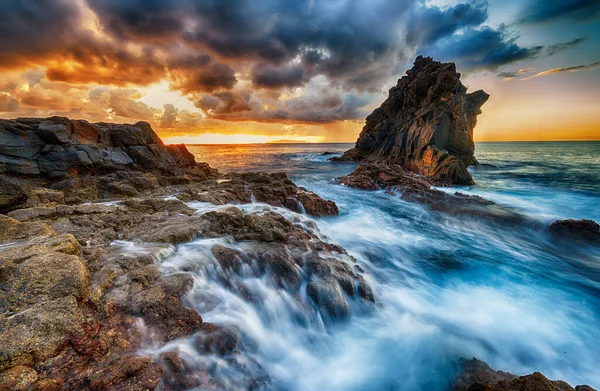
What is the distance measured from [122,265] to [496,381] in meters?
6.73

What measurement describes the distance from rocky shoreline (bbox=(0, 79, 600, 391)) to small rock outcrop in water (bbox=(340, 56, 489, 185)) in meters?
13.8

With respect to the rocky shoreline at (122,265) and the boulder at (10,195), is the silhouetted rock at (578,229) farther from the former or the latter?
the boulder at (10,195)

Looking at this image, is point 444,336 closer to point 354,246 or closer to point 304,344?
point 304,344

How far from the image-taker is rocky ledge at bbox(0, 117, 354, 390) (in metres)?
3.03

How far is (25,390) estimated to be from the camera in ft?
8.35

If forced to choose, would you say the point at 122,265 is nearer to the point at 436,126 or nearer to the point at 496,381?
the point at 496,381

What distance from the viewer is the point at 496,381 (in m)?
3.96

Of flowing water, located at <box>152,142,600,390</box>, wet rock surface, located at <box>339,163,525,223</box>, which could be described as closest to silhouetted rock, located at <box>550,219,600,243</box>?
flowing water, located at <box>152,142,600,390</box>

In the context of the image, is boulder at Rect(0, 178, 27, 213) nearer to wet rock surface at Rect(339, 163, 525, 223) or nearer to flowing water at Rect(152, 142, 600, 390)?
flowing water at Rect(152, 142, 600, 390)

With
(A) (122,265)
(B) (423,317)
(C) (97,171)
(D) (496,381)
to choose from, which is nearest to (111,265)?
(A) (122,265)

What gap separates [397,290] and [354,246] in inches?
108

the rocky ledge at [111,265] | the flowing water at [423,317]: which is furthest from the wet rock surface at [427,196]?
the rocky ledge at [111,265]

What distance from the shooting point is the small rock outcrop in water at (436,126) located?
83.3ft

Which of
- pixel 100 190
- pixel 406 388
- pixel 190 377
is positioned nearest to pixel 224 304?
pixel 190 377
